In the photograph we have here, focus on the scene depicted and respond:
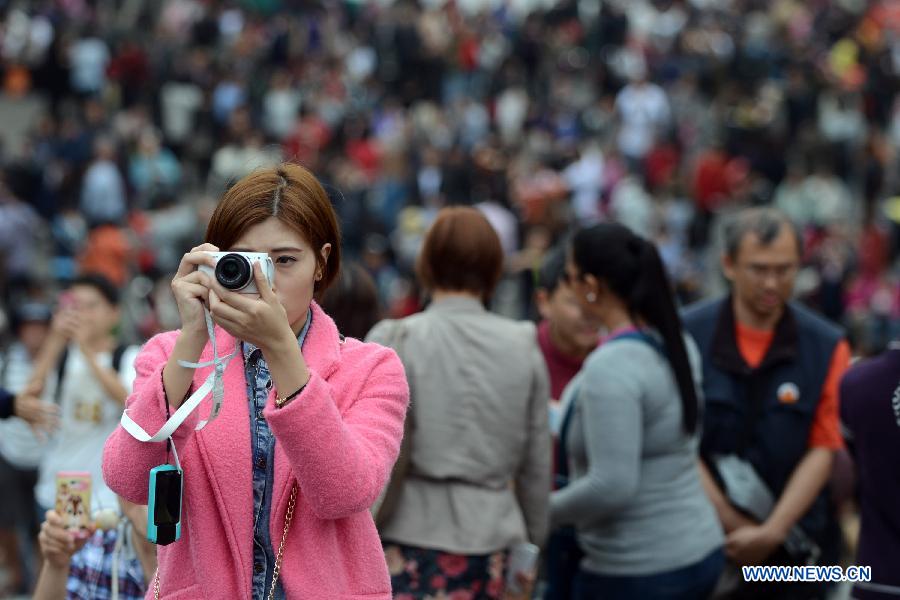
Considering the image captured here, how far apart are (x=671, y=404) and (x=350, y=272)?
1279 mm

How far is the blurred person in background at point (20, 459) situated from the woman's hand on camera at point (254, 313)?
3520 mm

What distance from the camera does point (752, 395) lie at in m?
4.39

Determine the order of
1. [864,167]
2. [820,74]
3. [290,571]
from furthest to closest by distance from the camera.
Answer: [820,74], [864,167], [290,571]

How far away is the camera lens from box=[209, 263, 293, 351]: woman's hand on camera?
1 centimetres

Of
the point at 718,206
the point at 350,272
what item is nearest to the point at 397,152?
the point at 718,206

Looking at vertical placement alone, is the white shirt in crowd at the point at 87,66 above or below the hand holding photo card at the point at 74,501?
above

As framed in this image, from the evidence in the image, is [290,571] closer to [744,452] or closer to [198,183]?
[744,452]

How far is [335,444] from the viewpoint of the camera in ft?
7.59

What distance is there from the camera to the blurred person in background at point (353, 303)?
446cm

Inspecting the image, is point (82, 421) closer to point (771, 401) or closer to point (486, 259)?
point (486, 259)

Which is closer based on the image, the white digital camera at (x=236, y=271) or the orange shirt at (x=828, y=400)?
the white digital camera at (x=236, y=271)

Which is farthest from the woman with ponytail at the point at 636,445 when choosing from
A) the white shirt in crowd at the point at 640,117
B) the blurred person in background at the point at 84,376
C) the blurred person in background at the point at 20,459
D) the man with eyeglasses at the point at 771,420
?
the white shirt in crowd at the point at 640,117

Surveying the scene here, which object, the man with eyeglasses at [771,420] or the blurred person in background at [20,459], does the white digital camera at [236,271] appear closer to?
the man with eyeglasses at [771,420]

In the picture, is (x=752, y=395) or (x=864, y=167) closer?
(x=752, y=395)
